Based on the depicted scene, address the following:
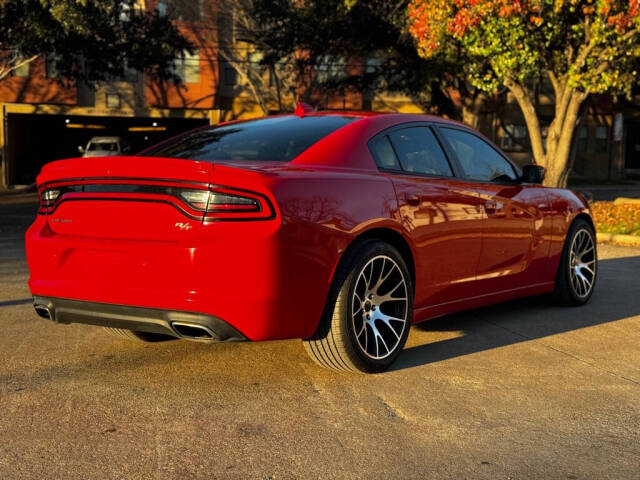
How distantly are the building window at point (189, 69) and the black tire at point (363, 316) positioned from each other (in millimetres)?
34592

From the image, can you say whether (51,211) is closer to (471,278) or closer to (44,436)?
(44,436)

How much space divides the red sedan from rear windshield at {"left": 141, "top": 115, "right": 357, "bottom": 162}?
0.05 ft

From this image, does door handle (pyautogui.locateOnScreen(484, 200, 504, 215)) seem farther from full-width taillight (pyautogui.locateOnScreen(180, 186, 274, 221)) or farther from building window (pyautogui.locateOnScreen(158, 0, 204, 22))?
building window (pyautogui.locateOnScreen(158, 0, 204, 22))

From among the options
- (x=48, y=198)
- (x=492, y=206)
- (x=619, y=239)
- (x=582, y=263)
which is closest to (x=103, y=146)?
(x=619, y=239)

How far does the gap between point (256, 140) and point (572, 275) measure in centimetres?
344

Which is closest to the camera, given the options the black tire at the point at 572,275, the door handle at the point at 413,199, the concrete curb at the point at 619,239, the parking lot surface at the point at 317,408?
the parking lot surface at the point at 317,408

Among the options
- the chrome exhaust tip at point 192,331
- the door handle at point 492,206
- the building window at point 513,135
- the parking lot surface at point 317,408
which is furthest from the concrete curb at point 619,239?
the building window at point 513,135

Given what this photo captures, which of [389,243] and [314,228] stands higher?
[314,228]

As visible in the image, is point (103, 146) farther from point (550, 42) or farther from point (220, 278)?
point (220, 278)

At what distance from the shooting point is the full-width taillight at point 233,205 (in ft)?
12.9

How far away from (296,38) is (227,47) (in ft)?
46.8

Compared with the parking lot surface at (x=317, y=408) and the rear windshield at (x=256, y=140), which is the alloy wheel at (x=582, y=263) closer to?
the parking lot surface at (x=317, y=408)

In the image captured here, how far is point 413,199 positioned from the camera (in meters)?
4.90

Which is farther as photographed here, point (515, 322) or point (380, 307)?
point (515, 322)
